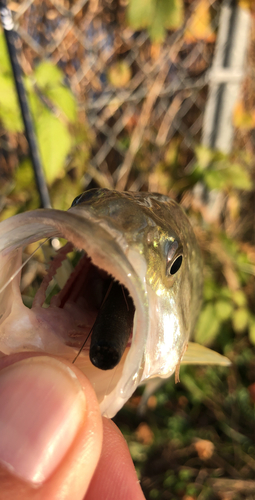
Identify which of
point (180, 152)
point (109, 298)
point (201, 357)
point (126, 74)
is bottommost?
point (201, 357)

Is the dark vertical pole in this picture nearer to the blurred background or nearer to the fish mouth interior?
the fish mouth interior

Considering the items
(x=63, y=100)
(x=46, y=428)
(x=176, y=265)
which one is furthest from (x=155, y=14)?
(x=46, y=428)

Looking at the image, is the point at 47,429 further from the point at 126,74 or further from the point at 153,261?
the point at 126,74

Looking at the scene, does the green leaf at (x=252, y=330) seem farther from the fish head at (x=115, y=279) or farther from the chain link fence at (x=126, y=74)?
the fish head at (x=115, y=279)

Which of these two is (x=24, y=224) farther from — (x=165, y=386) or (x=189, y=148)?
(x=189, y=148)

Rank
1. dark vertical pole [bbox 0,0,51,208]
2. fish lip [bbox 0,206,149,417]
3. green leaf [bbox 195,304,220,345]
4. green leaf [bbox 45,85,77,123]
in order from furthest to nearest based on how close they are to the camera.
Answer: green leaf [bbox 195,304,220,345]
green leaf [bbox 45,85,77,123]
dark vertical pole [bbox 0,0,51,208]
fish lip [bbox 0,206,149,417]

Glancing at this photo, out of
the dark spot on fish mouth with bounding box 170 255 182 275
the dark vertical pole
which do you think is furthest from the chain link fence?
the dark spot on fish mouth with bounding box 170 255 182 275

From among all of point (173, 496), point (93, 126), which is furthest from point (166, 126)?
point (173, 496)
